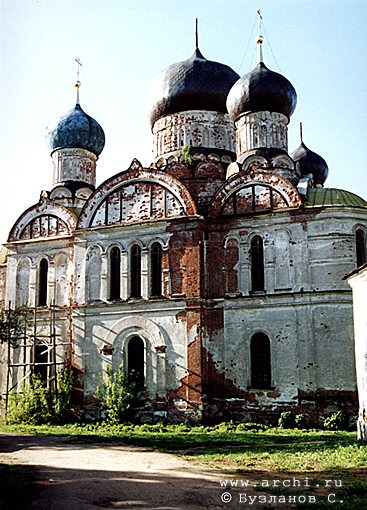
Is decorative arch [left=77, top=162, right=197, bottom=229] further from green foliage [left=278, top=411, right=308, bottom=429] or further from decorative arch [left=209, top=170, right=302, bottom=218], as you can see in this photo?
green foliage [left=278, top=411, right=308, bottom=429]

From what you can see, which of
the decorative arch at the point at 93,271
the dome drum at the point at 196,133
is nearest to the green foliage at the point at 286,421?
the decorative arch at the point at 93,271

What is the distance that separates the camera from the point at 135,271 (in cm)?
2064

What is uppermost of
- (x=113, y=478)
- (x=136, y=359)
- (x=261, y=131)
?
(x=261, y=131)

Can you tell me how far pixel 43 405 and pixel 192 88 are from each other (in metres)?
13.3

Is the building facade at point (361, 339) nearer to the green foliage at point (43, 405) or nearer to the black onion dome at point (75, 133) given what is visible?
the green foliage at point (43, 405)

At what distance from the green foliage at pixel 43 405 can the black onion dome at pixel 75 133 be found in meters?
10.2

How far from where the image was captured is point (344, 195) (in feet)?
63.3

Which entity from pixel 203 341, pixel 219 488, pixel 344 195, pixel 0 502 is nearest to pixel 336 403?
pixel 203 341

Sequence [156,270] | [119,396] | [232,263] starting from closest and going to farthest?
[119,396]
[232,263]
[156,270]

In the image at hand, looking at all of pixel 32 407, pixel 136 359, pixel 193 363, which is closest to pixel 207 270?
pixel 193 363

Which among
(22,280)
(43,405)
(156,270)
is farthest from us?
(22,280)

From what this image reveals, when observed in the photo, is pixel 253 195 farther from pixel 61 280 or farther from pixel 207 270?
pixel 61 280

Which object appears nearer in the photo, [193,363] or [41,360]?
[193,363]

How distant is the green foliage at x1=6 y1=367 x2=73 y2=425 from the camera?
19.8 metres
